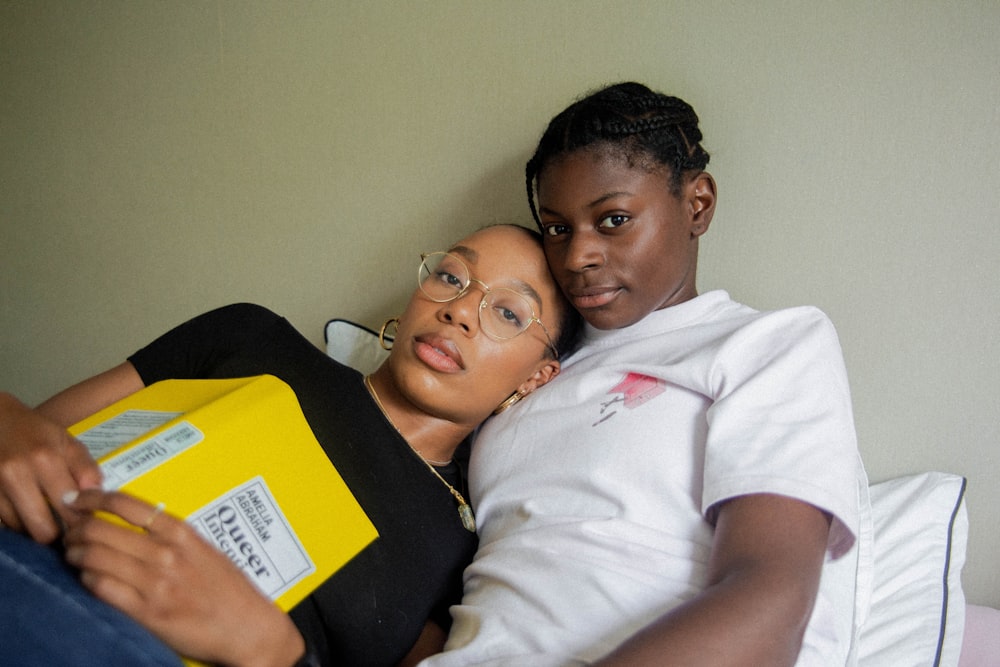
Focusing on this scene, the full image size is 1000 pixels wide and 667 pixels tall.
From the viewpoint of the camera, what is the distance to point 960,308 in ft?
3.66

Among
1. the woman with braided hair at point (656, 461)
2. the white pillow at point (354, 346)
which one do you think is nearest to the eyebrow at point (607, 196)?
the woman with braided hair at point (656, 461)

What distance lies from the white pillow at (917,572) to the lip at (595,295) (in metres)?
0.53

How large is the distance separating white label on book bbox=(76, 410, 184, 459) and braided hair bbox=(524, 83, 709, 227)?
2.10 feet

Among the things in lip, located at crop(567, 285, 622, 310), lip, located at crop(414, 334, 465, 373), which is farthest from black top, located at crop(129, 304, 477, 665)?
lip, located at crop(567, 285, 622, 310)

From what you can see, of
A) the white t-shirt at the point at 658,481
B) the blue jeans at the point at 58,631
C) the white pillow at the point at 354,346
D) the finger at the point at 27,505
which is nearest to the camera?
the blue jeans at the point at 58,631

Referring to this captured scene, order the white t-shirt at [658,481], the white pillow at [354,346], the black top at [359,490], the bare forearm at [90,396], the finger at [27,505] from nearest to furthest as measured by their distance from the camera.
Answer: the finger at [27,505]
the white t-shirt at [658,481]
the black top at [359,490]
the bare forearm at [90,396]
the white pillow at [354,346]

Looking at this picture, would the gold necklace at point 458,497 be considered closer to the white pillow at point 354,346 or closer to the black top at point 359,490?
the black top at point 359,490

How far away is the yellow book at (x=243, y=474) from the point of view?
776 mm

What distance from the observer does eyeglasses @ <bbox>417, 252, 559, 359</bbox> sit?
1.13 metres

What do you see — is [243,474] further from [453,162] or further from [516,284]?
[453,162]

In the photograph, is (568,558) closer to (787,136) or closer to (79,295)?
(787,136)

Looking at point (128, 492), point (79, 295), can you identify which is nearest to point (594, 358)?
point (128, 492)

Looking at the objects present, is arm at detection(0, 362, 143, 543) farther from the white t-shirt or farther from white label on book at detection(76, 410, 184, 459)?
the white t-shirt

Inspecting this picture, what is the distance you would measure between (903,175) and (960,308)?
219 mm
